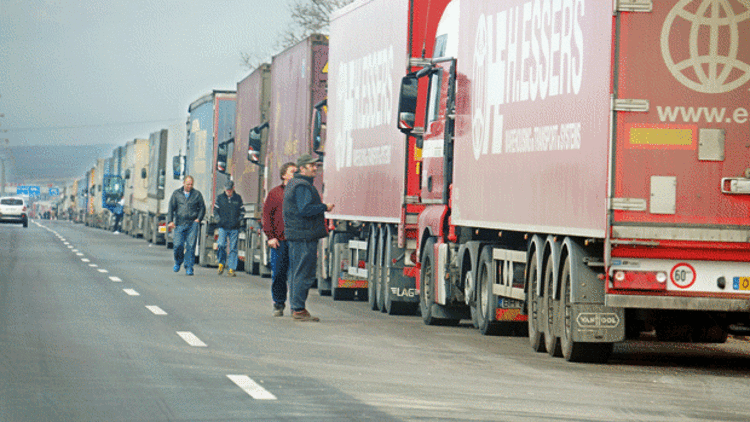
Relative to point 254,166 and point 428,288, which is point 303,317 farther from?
point 254,166

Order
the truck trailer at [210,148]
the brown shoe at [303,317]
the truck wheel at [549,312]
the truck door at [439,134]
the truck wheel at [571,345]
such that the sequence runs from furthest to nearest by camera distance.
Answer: the truck trailer at [210,148] → the truck door at [439,134] → the brown shoe at [303,317] → the truck wheel at [549,312] → the truck wheel at [571,345]

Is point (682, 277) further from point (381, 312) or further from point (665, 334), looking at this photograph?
point (381, 312)

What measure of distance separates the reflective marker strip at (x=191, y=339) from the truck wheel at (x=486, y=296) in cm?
291

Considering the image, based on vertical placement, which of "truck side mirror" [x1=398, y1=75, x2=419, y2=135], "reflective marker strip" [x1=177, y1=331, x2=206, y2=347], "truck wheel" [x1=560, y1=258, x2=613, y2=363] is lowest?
"reflective marker strip" [x1=177, y1=331, x2=206, y2=347]

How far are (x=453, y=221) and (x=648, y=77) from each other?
4812 mm

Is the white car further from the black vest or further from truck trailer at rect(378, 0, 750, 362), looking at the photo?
truck trailer at rect(378, 0, 750, 362)

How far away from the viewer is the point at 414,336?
558 inches

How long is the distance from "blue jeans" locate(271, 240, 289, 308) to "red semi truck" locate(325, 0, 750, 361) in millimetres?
3009

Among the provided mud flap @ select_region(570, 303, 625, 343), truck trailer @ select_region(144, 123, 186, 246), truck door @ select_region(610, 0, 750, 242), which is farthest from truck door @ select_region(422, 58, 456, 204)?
truck trailer @ select_region(144, 123, 186, 246)

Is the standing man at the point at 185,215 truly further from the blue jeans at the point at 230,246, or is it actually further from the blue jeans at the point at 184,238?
the blue jeans at the point at 230,246

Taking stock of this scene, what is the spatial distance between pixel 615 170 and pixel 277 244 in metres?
6.29

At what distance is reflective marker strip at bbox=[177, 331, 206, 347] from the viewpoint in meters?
12.4

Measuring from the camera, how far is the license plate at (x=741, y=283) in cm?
1092

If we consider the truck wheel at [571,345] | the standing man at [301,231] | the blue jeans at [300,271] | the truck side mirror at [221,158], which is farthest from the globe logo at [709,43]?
the truck side mirror at [221,158]
